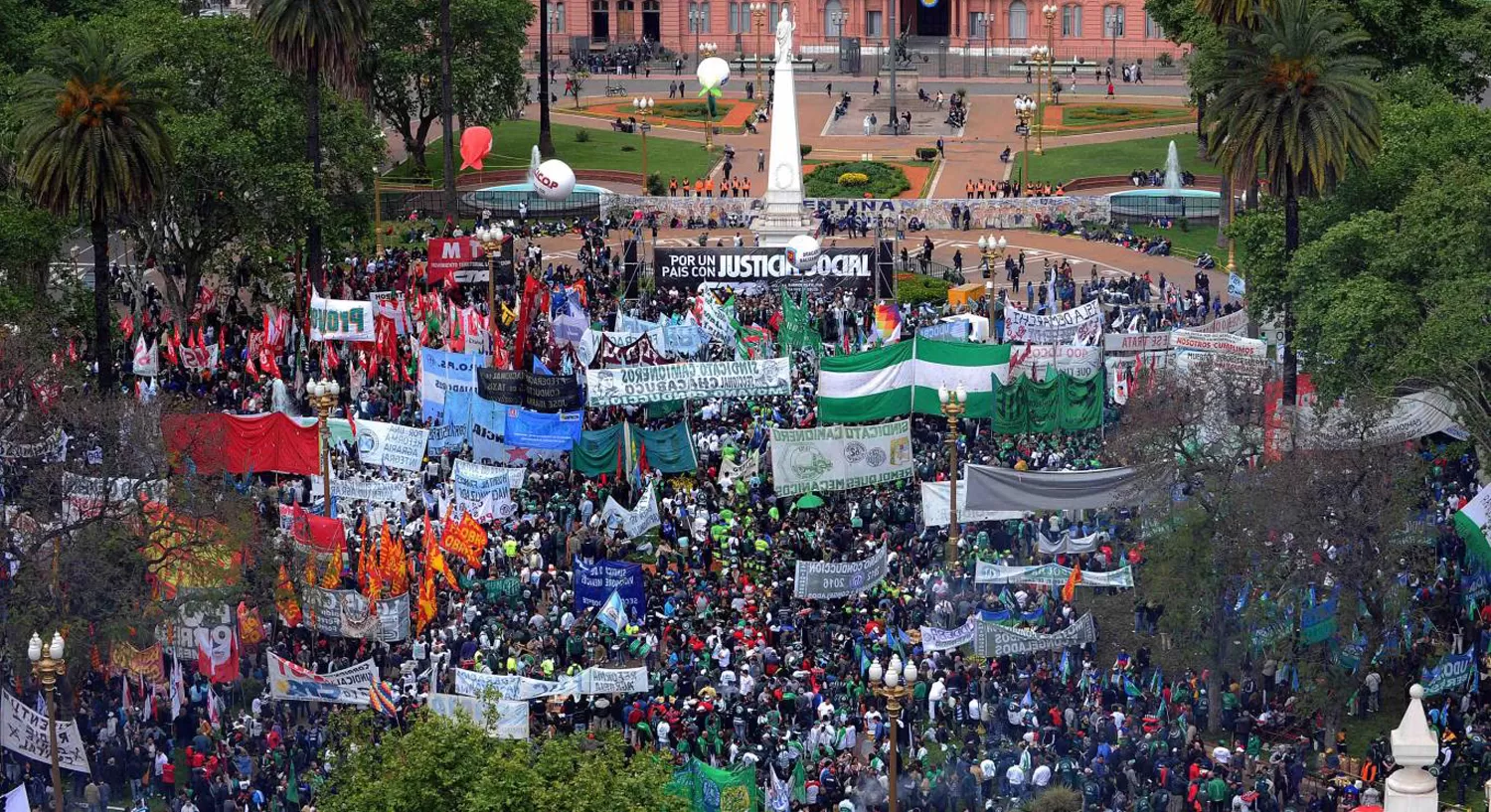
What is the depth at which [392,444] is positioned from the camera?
6350 cm

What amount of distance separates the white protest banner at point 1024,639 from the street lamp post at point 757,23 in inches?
3217

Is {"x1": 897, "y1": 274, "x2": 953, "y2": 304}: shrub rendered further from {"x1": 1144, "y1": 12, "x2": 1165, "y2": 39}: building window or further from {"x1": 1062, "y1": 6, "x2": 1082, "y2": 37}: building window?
{"x1": 1062, "y1": 6, "x2": 1082, "y2": 37}: building window

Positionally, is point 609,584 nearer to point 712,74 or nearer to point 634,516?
point 634,516

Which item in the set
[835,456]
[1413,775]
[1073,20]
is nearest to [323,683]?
[835,456]

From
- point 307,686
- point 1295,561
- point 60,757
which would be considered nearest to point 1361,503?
point 1295,561

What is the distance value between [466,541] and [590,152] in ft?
211

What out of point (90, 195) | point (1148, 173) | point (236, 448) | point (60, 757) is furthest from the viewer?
point (1148, 173)

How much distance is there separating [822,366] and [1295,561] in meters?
16.3

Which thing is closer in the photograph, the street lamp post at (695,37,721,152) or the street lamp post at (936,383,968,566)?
the street lamp post at (936,383,968,566)

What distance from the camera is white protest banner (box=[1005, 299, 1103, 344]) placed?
2830 inches

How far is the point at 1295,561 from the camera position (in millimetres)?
54750

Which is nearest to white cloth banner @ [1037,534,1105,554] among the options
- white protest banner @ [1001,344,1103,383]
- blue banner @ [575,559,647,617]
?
white protest banner @ [1001,344,1103,383]

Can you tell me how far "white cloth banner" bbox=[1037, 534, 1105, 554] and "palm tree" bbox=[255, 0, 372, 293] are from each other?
2909cm

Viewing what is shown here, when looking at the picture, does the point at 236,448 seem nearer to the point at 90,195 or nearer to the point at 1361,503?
the point at 90,195
